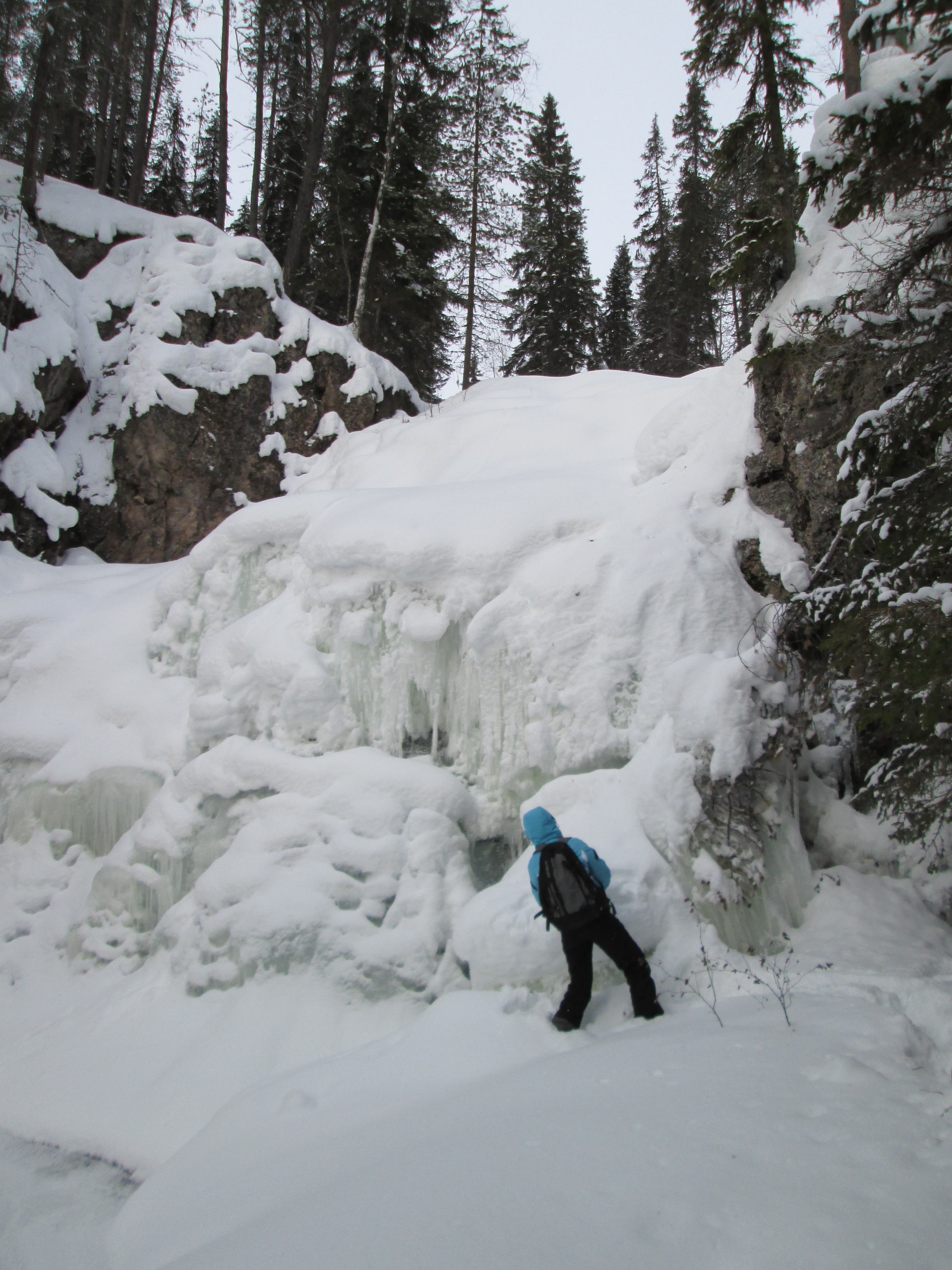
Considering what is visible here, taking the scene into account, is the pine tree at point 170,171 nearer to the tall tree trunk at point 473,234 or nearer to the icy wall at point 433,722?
the tall tree trunk at point 473,234

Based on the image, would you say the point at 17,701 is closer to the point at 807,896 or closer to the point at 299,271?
the point at 807,896

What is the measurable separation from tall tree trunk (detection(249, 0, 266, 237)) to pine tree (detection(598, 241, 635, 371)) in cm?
1480

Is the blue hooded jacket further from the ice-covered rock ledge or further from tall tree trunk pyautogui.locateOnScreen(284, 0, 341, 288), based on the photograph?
tall tree trunk pyautogui.locateOnScreen(284, 0, 341, 288)

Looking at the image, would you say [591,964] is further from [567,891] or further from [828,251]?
[828,251]

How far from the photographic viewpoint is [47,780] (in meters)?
6.70

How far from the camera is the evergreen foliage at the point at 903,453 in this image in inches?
143

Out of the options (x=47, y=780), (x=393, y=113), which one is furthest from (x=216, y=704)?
(x=393, y=113)

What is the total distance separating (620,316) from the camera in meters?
28.5

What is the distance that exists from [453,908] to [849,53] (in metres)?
10.2

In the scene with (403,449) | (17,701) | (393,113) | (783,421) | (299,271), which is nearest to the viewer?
(783,421)

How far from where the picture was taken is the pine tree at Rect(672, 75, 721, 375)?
1986cm

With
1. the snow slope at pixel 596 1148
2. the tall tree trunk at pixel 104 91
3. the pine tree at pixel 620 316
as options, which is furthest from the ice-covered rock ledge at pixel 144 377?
the pine tree at pixel 620 316

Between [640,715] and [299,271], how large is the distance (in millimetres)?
16276

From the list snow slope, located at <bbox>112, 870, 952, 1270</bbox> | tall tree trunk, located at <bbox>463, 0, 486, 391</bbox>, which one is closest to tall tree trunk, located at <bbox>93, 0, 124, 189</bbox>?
tall tree trunk, located at <bbox>463, 0, 486, 391</bbox>
